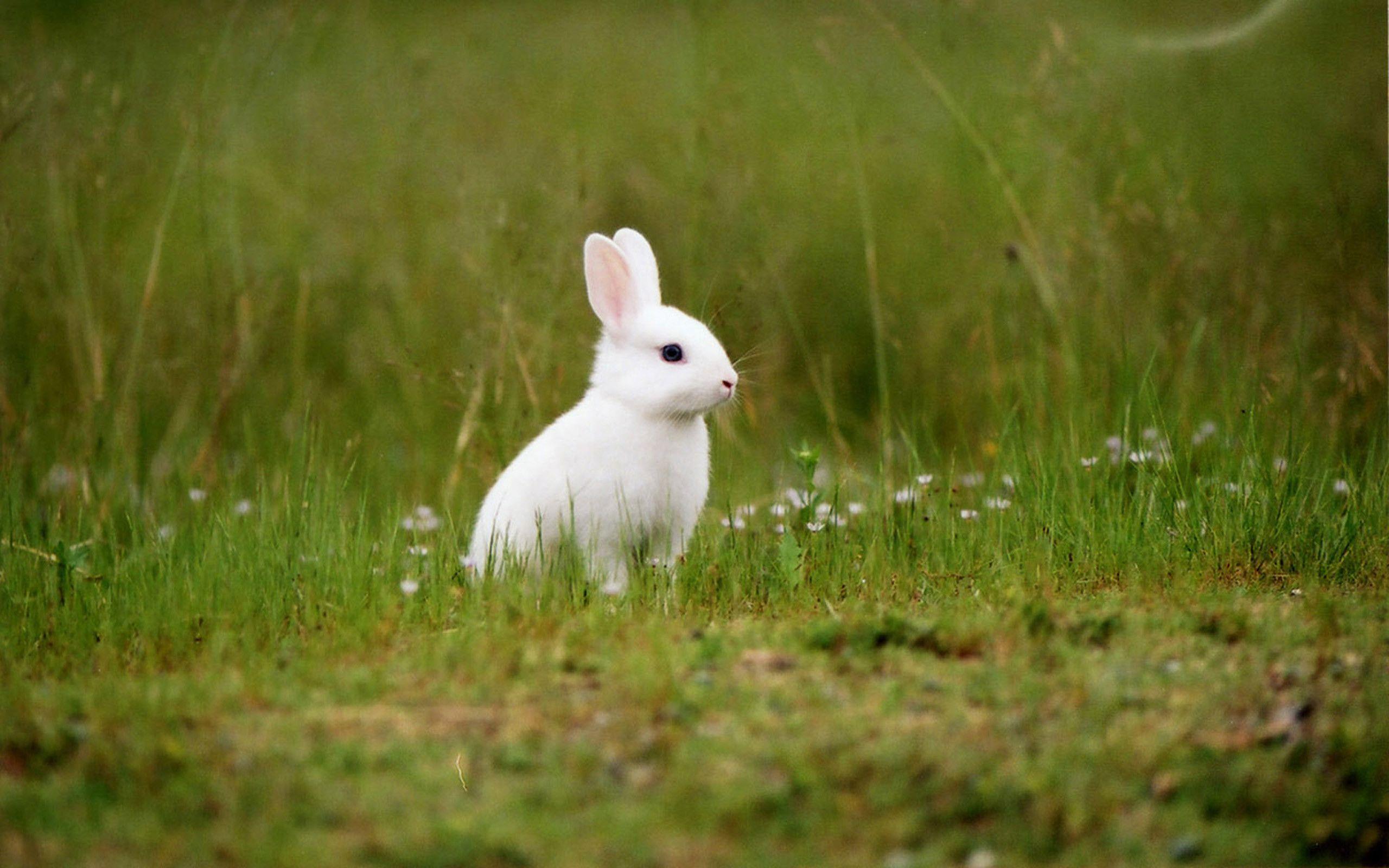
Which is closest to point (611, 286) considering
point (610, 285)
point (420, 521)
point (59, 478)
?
point (610, 285)

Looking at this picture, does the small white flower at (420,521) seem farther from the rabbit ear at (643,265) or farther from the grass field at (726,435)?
the rabbit ear at (643,265)

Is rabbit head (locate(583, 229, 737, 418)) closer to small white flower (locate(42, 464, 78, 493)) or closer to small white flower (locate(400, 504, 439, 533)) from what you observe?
small white flower (locate(400, 504, 439, 533))

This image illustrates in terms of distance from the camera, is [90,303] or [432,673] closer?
[432,673]

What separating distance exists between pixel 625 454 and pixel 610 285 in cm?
60

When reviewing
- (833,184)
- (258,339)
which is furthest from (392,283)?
(833,184)

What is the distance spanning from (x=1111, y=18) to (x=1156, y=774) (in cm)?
642

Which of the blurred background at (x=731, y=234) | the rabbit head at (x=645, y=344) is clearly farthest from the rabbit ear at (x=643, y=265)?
the blurred background at (x=731, y=234)

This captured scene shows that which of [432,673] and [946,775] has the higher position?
[432,673]

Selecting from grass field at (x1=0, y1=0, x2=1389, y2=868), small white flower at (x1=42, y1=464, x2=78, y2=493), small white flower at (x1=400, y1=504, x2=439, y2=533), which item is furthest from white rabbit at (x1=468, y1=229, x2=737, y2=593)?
small white flower at (x1=42, y1=464, x2=78, y2=493)

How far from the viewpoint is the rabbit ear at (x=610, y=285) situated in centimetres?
488

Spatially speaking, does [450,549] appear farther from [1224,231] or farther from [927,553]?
[1224,231]

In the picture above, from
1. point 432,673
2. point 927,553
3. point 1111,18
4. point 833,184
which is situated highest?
point 1111,18

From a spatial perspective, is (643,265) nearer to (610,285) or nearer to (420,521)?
(610,285)

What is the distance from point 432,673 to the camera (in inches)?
136
